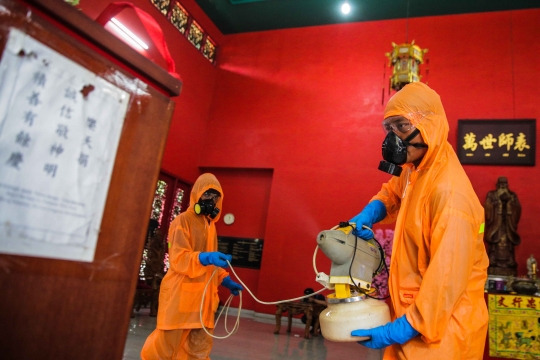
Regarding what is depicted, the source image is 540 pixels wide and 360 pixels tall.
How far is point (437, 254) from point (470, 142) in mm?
4973

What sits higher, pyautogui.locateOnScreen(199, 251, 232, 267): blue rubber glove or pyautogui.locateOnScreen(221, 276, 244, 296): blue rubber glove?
pyautogui.locateOnScreen(199, 251, 232, 267): blue rubber glove

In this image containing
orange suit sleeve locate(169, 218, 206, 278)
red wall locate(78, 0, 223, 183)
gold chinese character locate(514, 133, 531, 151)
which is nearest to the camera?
orange suit sleeve locate(169, 218, 206, 278)

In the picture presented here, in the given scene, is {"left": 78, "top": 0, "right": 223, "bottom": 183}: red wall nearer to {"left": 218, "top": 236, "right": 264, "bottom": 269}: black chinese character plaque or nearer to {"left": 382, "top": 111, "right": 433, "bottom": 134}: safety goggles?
Answer: {"left": 218, "top": 236, "right": 264, "bottom": 269}: black chinese character plaque

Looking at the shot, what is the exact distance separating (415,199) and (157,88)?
104 cm

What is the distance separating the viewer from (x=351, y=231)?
1.44 m

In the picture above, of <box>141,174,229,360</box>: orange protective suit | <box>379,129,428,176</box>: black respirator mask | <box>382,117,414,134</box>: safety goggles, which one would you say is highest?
<box>382,117,414,134</box>: safety goggles

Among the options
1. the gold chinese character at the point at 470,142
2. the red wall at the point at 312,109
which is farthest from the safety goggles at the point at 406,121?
the gold chinese character at the point at 470,142

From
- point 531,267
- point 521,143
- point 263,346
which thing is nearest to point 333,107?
point 521,143

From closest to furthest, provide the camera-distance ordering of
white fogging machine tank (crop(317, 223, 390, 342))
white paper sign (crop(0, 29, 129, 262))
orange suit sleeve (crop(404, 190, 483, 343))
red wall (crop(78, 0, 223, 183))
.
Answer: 1. white paper sign (crop(0, 29, 129, 262))
2. orange suit sleeve (crop(404, 190, 483, 343))
3. white fogging machine tank (crop(317, 223, 390, 342))
4. red wall (crop(78, 0, 223, 183))

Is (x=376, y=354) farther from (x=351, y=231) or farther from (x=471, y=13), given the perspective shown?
(x=471, y=13)

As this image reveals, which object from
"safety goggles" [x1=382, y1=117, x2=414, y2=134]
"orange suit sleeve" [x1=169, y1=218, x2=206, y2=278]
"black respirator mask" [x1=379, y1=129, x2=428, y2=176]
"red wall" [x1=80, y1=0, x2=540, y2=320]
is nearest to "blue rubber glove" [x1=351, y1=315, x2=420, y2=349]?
"black respirator mask" [x1=379, y1=129, x2=428, y2=176]

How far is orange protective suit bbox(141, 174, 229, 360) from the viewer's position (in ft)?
7.75

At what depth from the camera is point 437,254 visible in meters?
1.16

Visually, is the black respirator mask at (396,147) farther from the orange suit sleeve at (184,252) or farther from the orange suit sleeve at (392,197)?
the orange suit sleeve at (184,252)
